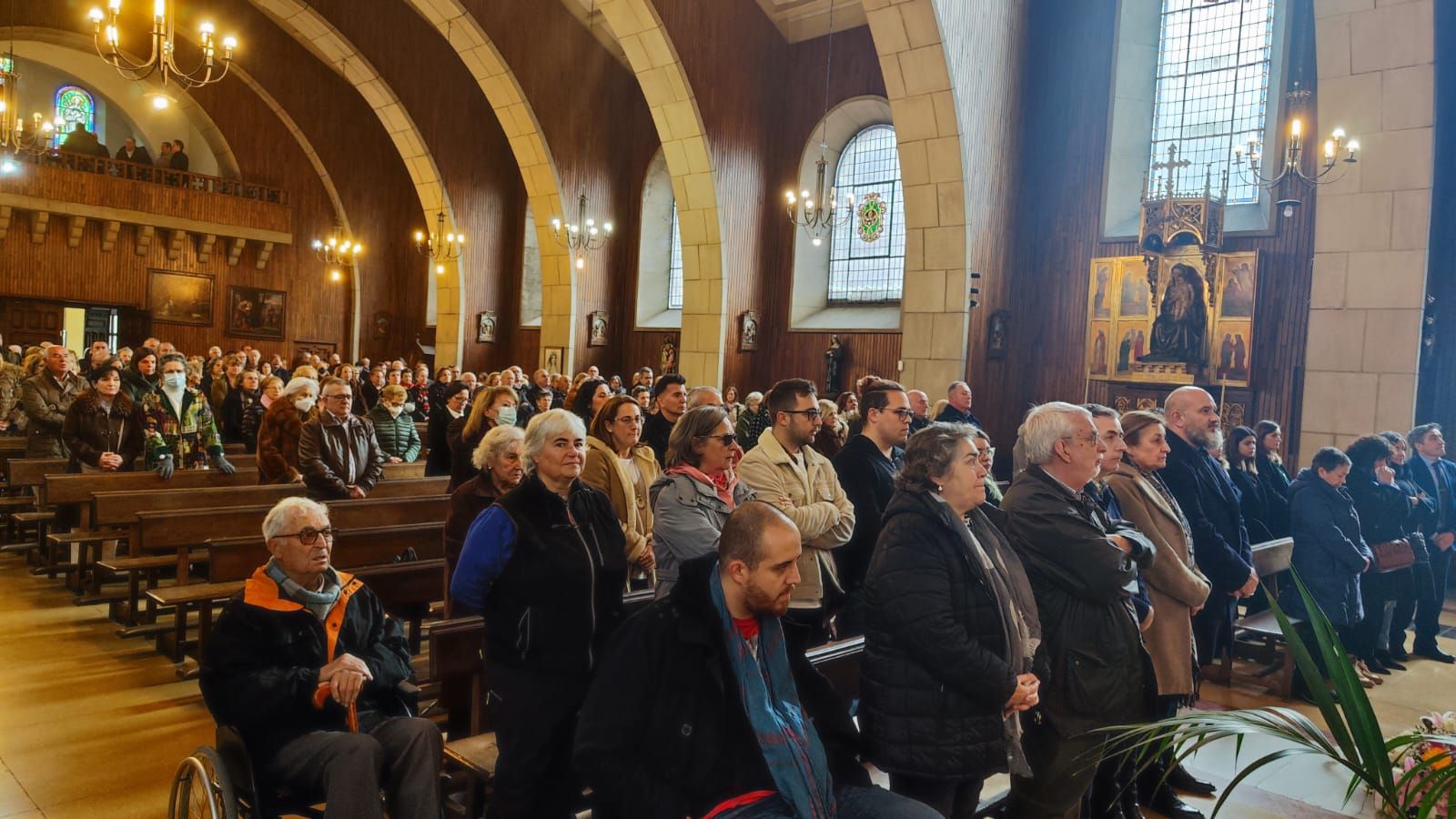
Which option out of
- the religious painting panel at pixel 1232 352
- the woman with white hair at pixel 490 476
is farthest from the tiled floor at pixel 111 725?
the religious painting panel at pixel 1232 352

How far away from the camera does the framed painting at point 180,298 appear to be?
1727 cm

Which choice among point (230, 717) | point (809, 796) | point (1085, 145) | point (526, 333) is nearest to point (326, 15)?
point (526, 333)

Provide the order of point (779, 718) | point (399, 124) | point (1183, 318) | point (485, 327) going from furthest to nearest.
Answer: point (485, 327)
point (399, 124)
point (1183, 318)
point (779, 718)

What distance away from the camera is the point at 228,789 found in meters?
2.38

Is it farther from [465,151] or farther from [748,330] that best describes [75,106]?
[748,330]

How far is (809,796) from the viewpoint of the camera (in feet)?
6.71

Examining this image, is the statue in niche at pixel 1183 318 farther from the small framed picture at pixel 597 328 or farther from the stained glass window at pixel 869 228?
the small framed picture at pixel 597 328

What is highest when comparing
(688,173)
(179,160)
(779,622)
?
(179,160)

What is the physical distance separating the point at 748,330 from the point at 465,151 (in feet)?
21.8

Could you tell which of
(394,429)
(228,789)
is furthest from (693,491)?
(394,429)

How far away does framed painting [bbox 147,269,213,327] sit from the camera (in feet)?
56.6

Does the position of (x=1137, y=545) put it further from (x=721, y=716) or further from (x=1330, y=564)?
(x=1330, y=564)

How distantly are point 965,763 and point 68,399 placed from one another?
Answer: 25.1ft

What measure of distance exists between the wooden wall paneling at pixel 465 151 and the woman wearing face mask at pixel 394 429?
35.1ft
